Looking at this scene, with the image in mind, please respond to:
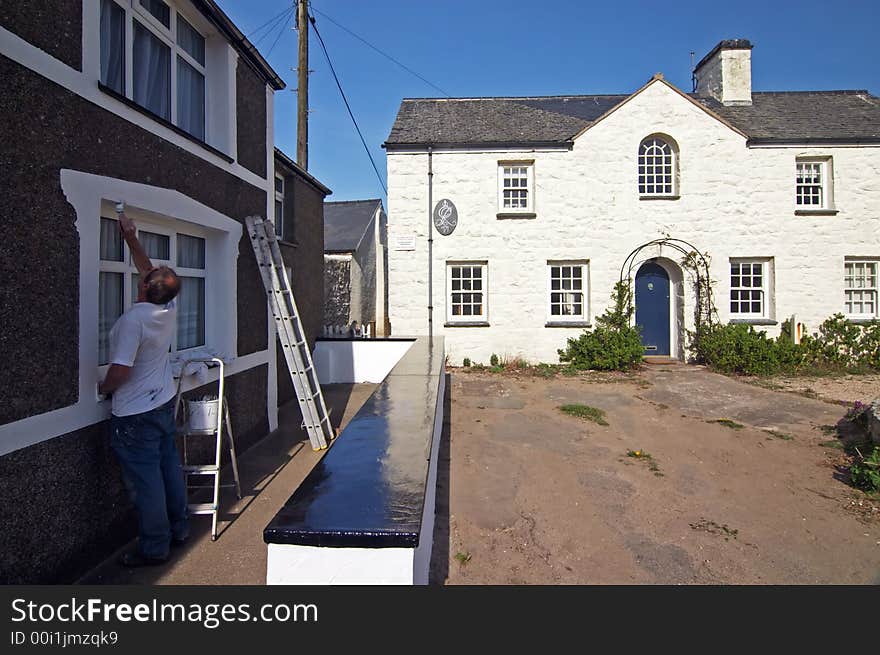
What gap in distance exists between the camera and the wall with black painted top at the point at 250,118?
6.25 m

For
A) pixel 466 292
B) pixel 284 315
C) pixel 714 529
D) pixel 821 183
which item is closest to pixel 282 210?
pixel 284 315

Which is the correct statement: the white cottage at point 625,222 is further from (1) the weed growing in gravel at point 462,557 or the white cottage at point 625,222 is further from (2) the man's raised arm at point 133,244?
(2) the man's raised arm at point 133,244

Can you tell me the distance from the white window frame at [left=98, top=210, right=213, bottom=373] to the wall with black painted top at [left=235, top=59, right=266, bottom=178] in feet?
4.69

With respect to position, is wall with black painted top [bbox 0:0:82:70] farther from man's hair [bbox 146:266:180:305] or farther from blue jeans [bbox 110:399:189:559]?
blue jeans [bbox 110:399:189:559]

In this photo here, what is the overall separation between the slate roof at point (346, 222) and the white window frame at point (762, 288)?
12.6m

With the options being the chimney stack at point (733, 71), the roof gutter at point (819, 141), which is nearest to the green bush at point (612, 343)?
the roof gutter at point (819, 141)

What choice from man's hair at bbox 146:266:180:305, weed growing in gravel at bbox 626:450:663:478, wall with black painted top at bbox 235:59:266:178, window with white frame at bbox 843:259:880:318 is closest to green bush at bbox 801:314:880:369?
window with white frame at bbox 843:259:880:318

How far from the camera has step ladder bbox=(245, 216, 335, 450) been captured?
6.38 m

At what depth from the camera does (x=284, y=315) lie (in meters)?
6.37

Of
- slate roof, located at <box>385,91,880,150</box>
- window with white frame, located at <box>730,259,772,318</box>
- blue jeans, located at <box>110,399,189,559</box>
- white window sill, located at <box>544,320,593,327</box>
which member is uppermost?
slate roof, located at <box>385,91,880,150</box>

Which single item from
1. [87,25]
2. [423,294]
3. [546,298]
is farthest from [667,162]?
[87,25]

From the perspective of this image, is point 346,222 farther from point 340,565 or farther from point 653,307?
point 340,565

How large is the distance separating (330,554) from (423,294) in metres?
12.0

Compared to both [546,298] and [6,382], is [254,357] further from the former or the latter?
[546,298]
